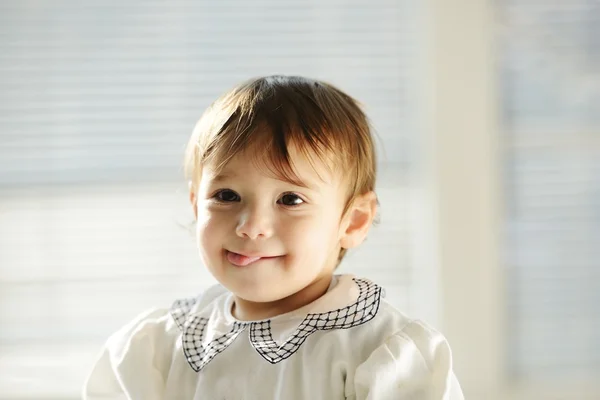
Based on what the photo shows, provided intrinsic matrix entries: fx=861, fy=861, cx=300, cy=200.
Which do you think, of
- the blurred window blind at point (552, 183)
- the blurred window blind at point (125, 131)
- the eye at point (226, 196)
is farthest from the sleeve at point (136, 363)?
the blurred window blind at point (552, 183)

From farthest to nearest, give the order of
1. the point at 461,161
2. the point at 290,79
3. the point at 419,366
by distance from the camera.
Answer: the point at 461,161 < the point at 290,79 < the point at 419,366

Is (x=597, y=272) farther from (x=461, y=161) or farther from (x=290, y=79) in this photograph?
(x=290, y=79)

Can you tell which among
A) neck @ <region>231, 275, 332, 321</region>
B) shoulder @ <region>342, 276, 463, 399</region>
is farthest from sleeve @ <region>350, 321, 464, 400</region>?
neck @ <region>231, 275, 332, 321</region>

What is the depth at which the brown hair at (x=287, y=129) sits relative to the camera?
1225 mm

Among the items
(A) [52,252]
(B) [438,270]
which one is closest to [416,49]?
(B) [438,270]

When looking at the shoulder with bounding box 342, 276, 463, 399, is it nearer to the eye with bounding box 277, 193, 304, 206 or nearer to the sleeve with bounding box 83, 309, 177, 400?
the eye with bounding box 277, 193, 304, 206

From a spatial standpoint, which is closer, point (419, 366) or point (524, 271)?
point (419, 366)

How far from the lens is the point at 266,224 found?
122 centimetres

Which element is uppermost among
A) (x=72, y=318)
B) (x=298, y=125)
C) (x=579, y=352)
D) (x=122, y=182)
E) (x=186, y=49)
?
(x=186, y=49)

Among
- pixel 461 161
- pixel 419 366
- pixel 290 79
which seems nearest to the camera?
pixel 419 366

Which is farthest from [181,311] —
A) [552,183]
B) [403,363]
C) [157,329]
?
[552,183]

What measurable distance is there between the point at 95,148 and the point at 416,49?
791mm

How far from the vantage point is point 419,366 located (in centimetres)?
121

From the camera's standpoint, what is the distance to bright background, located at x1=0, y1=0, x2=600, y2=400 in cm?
200
